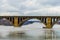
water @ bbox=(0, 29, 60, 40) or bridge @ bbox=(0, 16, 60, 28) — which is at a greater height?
water @ bbox=(0, 29, 60, 40)

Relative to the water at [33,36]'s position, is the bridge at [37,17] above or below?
below

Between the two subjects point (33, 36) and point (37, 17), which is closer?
point (33, 36)

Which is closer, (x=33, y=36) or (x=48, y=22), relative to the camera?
(x=33, y=36)

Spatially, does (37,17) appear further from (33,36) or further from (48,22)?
(33,36)

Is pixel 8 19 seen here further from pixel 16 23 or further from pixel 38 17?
pixel 38 17

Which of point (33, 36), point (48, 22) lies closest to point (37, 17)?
point (48, 22)

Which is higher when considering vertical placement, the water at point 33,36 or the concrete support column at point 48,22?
the water at point 33,36

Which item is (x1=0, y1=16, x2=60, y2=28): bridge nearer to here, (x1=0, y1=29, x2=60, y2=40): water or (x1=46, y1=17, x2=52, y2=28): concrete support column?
(x1=46, y1=17, x2=52, y2=28): concrete support column

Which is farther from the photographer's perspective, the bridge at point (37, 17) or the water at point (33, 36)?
the bridge at point (37, 17)

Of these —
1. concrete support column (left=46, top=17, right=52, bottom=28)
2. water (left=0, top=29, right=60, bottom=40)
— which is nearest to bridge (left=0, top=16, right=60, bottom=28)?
concrete support column (left=46, top=17, right=52, bottom=28)

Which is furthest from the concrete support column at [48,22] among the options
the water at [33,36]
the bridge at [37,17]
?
the water at [33,36]

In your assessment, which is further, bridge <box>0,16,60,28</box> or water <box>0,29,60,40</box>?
bridge <box>0,16,60,28</box>

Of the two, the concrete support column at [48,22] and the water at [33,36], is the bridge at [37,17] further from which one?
the water at [33,36]

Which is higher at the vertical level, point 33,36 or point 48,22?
point 33,36
